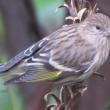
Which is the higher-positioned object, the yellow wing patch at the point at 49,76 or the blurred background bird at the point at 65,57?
the blurred background bird at the point at 65,57

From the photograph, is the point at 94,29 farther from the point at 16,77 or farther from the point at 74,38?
the point at 16,77

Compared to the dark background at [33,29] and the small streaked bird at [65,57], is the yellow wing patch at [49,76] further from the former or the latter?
the dark background at [33,29]

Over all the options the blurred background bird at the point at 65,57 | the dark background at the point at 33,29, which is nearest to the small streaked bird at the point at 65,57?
the blurred background bird at the point at 65,57

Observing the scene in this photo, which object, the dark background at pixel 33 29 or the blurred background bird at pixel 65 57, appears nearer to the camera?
the blurred background bird at pixel 65 57

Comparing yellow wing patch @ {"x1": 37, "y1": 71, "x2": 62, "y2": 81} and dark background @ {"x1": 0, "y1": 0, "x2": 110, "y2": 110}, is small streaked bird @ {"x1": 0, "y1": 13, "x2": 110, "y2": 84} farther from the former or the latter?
dark background @ {"x1": 0, "y1": 0, "x2": 110, "y2": 110}

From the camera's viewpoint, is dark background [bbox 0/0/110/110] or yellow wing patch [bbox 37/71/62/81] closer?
yellow wing patch [bbox 37/71/62/81]

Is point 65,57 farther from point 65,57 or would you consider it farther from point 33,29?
point 33,29

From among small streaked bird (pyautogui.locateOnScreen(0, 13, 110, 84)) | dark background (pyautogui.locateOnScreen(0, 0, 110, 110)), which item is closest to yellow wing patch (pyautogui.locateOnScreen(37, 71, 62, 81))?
small streaked bird (pyautogui.locateOnScreen(0, 13, 110, 84))
